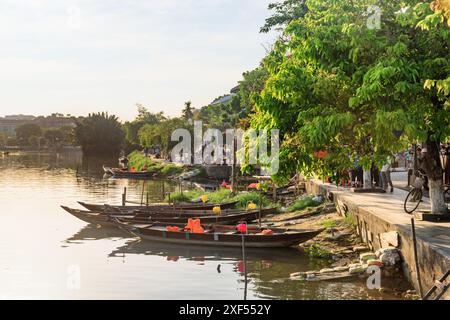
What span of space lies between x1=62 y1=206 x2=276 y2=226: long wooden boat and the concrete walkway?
4.54 m

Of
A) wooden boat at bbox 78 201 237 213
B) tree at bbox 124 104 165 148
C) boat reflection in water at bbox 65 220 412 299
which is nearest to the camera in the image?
boat reflection in water at bbox 65 220 412 299

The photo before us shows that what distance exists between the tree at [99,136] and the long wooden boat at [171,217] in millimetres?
103233

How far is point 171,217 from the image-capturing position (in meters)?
28.1

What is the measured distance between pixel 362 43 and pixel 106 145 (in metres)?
119

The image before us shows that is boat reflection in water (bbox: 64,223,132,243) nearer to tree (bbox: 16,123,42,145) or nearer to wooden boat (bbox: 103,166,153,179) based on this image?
wooden boat (bbox: 103,166,153,179)

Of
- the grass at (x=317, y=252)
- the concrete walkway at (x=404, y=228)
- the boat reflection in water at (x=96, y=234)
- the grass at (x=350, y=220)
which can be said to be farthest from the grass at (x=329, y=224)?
the boat reflection in water at (x=96, y=234)

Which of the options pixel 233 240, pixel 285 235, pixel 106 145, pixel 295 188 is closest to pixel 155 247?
pixel 233 240

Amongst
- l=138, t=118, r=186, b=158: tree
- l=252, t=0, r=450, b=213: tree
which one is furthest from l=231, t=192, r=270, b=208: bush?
l=138, t=118, r=186, b=158: tree

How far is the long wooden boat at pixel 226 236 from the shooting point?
21027 mm

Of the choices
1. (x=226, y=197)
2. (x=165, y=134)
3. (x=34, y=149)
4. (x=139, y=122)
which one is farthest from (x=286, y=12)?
(x=34, y=149)

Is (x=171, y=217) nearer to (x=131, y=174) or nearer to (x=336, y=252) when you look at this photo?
(x=336, y=252)

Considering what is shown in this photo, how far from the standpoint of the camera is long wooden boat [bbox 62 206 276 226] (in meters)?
26.9

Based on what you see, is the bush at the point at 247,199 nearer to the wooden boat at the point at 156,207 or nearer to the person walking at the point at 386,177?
the wooden boat at the point at 156,207
